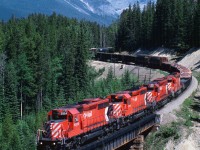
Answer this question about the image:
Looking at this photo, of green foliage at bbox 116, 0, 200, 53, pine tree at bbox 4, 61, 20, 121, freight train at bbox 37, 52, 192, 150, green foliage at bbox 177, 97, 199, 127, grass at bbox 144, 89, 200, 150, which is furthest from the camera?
green foliage at bbox 116, 0, 200, 53

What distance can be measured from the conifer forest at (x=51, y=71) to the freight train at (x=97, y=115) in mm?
15809

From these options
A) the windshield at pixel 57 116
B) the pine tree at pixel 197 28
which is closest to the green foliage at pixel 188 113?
the windshield at pixel 57 116

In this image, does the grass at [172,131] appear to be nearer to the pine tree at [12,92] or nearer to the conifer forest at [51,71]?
the conifer forest at [51,71]

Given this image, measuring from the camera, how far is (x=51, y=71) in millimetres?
98250

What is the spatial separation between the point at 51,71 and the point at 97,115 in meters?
59.0

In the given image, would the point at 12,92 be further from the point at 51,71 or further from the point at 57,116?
the point at 57,116

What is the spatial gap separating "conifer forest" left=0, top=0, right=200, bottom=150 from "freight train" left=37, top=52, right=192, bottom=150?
622 inches

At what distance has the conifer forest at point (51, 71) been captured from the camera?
70.1m

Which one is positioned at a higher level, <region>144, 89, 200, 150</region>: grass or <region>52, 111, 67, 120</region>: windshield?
<region>52, 111, 67, 120</region>: windshield

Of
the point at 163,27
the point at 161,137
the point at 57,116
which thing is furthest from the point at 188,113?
the point at 163,27

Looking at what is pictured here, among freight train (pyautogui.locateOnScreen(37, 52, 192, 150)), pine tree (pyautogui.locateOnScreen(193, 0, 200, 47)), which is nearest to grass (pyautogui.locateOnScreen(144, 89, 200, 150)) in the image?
freight train (pyautogui.locateOnScreen(37, 52, 192, 150))

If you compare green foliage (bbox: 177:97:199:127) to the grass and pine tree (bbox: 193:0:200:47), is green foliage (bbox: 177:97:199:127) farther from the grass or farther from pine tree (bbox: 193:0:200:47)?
pine tree (bbox: 193:0:200:47)

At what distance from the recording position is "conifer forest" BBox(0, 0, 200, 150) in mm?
70125

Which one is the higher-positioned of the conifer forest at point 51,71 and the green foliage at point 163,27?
the green foliage at point 163,27
